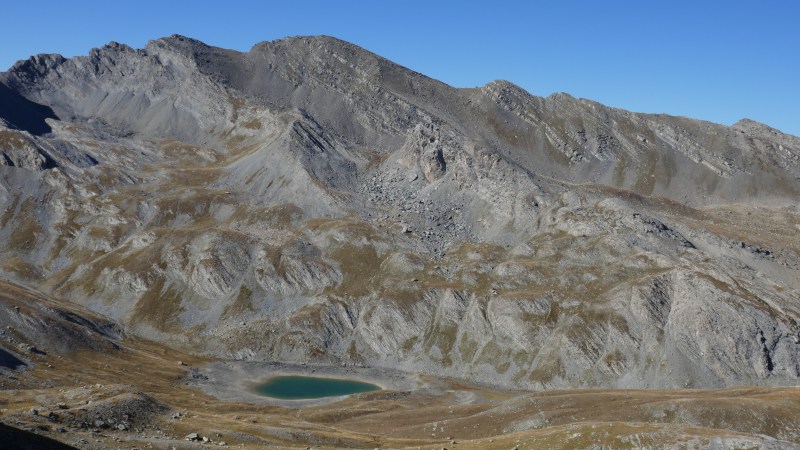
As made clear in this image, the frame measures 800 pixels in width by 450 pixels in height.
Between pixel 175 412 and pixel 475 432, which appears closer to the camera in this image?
pixel 175 412

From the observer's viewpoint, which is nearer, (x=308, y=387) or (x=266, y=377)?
(x=308, y=387)

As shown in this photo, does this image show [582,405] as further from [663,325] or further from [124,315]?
[124,315]

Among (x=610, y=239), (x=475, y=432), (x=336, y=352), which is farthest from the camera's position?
(x=610, y=239)

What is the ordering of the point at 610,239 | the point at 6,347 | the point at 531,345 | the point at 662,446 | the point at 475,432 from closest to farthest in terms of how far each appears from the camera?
the point at 662,446 < the point at 475,432 < the point at 6,347 < the point at 531,345 < the point at 610,239

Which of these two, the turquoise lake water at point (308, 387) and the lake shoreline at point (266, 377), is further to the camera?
the turquoise lake water at point (308, 387)

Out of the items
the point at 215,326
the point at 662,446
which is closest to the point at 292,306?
the point at 215,326

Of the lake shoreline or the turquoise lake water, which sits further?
the turquoise lake water

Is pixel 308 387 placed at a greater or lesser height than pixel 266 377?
lesser

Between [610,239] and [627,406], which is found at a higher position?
[610,239]
